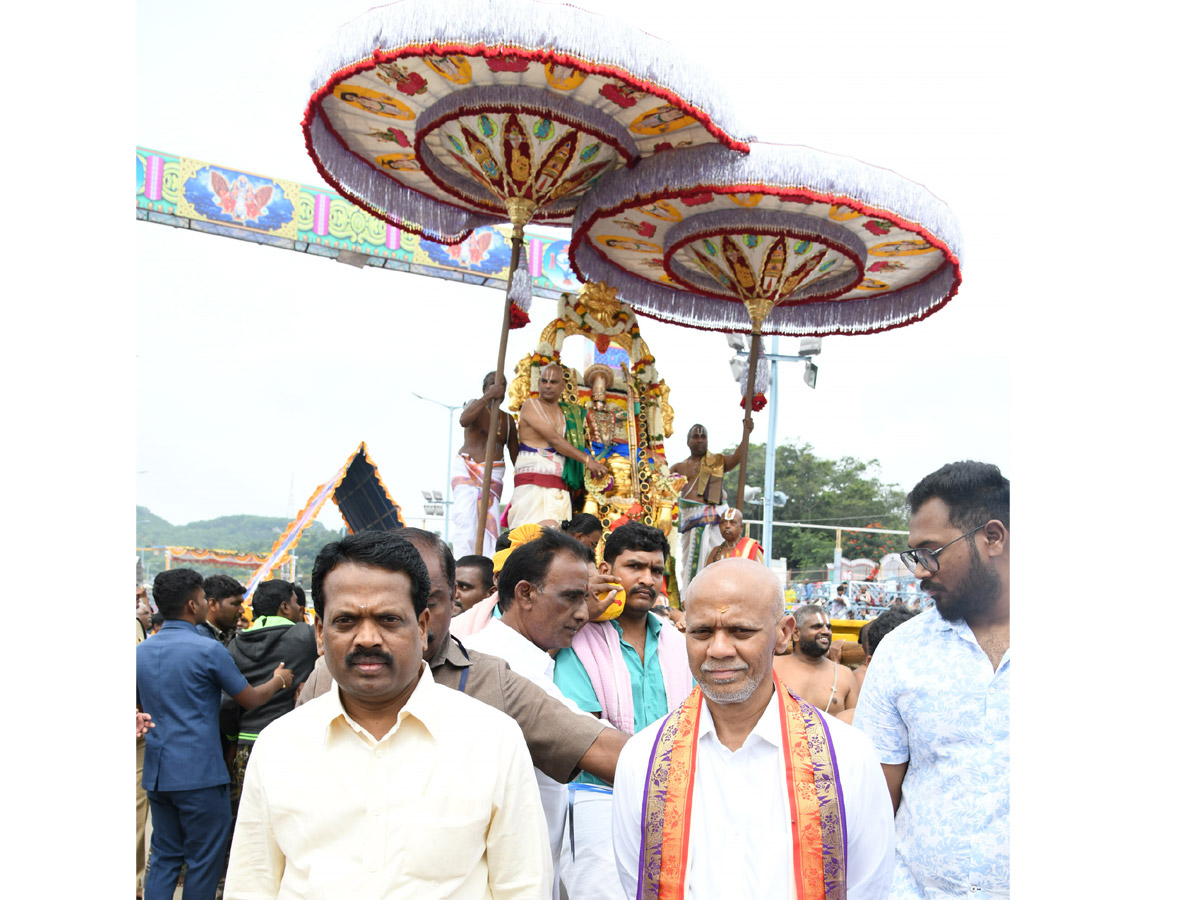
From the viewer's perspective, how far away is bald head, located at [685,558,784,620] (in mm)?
2320

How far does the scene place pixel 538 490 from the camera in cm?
837

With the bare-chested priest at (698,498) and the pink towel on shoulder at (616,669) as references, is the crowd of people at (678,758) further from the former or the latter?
the bare-chested priest at (698,498)

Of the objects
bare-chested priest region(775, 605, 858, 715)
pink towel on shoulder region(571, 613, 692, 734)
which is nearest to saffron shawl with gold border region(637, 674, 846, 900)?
pink towel on shoulder region(571, 613, 692, 734)

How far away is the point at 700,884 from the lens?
7.06ft

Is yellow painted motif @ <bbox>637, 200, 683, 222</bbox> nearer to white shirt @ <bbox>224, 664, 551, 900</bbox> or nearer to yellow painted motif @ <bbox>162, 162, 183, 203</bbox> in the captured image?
white shirt @ <bbox>224, 664, 551, 900</bbox>

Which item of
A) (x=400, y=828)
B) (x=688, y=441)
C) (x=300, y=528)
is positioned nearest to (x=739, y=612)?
(x=400, y=828)

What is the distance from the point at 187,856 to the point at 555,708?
3161mm

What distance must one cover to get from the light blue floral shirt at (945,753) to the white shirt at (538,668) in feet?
2.90

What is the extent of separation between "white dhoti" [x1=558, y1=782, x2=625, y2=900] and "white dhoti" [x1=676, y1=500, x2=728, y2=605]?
5942 mm

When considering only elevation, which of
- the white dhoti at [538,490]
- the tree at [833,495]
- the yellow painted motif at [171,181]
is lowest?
the tree at [833,495]

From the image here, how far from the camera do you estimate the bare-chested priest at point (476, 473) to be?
8.77 m

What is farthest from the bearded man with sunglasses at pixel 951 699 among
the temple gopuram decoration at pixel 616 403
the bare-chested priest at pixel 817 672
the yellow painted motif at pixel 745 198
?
the yellow painted motif at pixel 745 198

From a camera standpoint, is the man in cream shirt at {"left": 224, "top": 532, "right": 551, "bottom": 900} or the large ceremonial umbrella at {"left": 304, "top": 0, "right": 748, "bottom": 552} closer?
the man in cream shirt at {"left": 224, "top": 532, "right": 551, "bottom": 900}

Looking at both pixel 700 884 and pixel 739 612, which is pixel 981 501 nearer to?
pixel 739 612
